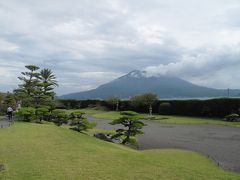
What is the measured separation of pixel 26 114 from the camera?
21.2m

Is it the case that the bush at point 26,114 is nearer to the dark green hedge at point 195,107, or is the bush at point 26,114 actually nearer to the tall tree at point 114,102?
the dark green hedge at point 195,107

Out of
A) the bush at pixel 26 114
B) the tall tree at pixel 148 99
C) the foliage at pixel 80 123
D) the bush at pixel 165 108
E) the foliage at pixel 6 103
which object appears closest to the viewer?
the foliage at pixel 80 123

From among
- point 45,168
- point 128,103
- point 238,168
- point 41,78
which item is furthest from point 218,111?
point 45,168

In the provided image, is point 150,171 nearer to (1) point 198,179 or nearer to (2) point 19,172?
(1) point 198,179

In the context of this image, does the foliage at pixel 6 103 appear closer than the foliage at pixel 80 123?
No

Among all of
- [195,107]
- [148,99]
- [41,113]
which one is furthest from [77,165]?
[148,99]

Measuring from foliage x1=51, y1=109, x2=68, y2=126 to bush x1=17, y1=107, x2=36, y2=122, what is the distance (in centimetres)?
137

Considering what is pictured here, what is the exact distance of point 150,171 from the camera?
340 inches

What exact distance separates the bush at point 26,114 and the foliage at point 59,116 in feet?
4.51

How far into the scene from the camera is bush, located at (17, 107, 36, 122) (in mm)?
20811

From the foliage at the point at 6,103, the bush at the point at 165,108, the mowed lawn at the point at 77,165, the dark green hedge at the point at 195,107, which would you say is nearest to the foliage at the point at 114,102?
the dark green hedge at the point at 195,107

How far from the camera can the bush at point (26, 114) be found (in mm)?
20811

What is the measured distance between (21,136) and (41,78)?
52.0 feet

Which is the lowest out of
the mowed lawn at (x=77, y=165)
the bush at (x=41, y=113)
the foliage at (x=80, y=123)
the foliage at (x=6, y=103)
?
the mowed lawn at (x=77, y=165)
